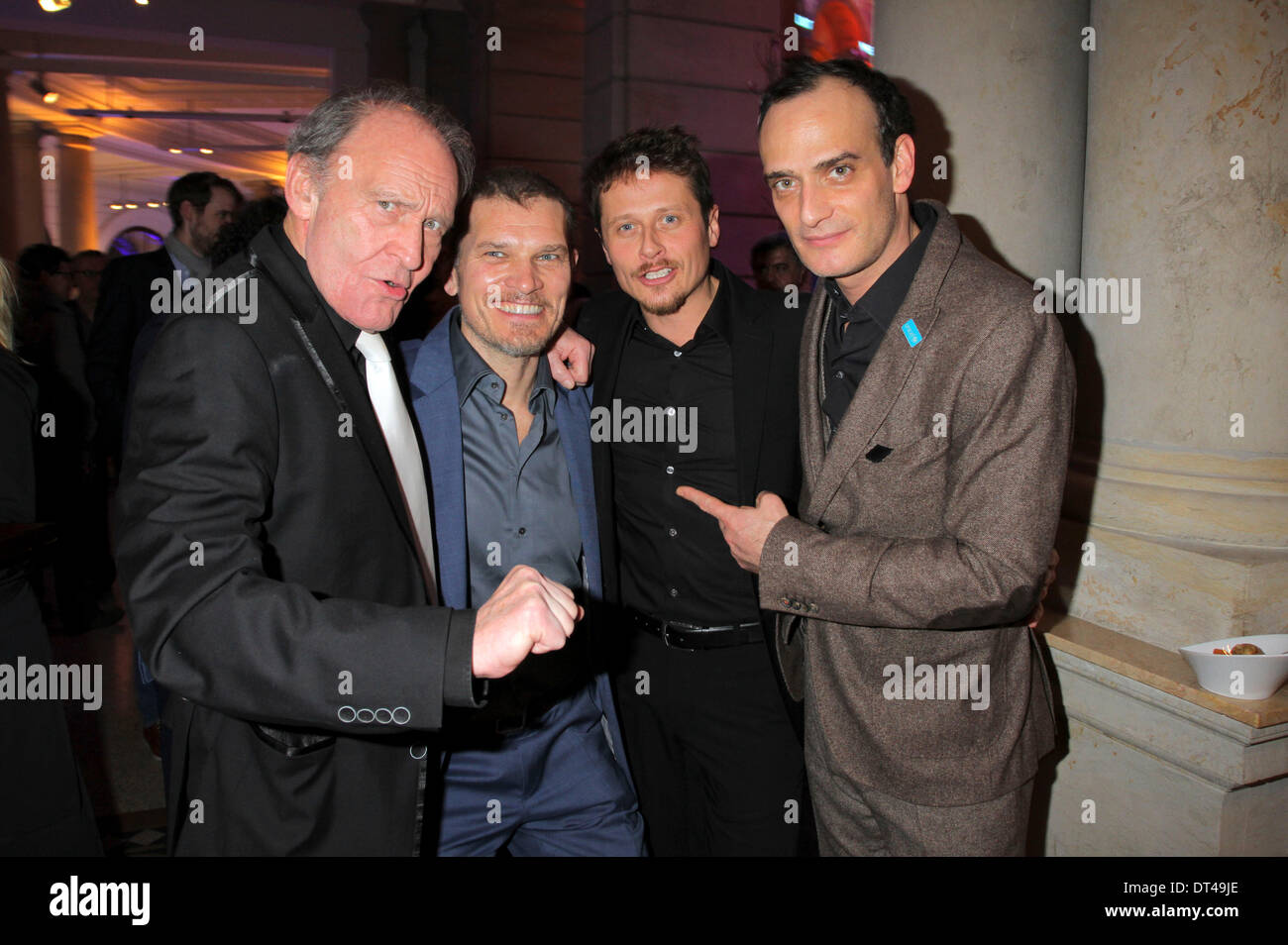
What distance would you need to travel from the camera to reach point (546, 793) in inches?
95.0

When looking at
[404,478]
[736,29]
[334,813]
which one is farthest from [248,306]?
[736,29]

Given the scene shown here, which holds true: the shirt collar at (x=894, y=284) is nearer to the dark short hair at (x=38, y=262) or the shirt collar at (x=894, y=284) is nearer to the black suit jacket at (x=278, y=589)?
the black suit jacket at (x=278, y=589)

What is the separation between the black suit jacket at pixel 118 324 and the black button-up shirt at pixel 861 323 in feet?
14.2

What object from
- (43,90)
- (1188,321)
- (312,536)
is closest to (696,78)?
(1188,321)

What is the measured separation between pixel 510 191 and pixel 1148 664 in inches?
91.7

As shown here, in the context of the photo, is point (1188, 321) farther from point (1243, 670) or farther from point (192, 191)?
point (192, 191)

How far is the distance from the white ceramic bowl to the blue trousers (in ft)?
5.24

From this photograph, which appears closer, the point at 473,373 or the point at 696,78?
the point at 473,373

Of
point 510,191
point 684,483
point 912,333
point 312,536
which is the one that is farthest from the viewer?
point 684,483

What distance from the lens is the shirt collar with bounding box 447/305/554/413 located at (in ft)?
8.28

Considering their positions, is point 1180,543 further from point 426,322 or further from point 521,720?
point 426,322

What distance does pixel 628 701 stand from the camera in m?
2.82

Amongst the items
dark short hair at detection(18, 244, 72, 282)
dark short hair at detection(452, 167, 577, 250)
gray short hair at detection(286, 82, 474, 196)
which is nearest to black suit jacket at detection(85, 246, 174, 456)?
dark short hair at detection(18, 244, 72, 282)

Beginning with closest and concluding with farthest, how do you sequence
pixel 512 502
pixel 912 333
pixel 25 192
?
1. pixel 912 333
2. pixel 512 502
3. pixel 25 192
